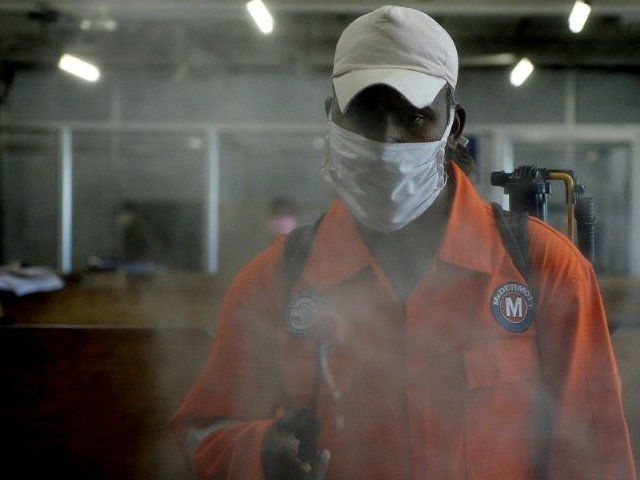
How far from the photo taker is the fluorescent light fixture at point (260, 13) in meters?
3.77

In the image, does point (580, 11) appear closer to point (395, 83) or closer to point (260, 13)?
point (260, 13)

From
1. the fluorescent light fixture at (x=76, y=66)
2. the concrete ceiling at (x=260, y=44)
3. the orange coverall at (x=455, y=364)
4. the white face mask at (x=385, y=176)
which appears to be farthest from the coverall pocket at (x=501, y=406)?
the concrete ceiling at (x=260, y=44)

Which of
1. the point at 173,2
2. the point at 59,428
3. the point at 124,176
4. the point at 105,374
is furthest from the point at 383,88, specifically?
the point at 124,176

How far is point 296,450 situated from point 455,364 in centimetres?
27

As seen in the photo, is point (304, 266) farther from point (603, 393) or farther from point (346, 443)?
point (603, 393)

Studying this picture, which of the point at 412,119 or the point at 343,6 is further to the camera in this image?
the point at 343,6

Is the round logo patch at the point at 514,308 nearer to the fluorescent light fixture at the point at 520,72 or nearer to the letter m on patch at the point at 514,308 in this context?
the letter m on patch at the point at 514,308

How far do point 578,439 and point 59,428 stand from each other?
149 cm

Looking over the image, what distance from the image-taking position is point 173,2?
13.6 feet

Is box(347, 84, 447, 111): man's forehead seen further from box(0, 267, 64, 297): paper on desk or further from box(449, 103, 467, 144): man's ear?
box(0, 267, 64, 297): paper on desk

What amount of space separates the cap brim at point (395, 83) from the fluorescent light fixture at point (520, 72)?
5751 mm

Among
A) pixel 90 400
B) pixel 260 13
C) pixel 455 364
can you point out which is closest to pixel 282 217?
pixel 260 13

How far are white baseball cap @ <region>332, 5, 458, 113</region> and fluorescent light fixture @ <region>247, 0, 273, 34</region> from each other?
2851 mm

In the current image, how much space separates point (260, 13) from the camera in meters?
3.90
